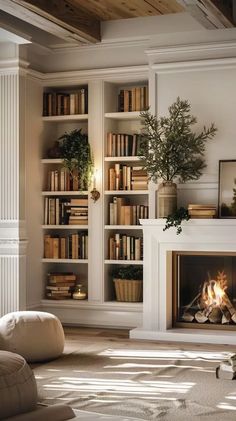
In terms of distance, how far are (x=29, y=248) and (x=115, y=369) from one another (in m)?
2.43

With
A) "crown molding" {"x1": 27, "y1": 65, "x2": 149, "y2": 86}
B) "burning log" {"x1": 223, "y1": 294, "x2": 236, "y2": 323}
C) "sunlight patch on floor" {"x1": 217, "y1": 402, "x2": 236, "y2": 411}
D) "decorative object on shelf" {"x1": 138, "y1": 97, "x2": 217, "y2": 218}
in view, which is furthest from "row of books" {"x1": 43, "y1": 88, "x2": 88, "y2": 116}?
"sunlight patch on floor" {"x1": 217, "y1": 402, "x2": 236, "y2": 411}

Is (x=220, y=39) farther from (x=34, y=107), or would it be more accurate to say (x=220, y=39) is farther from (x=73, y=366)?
(x=73, y=366)

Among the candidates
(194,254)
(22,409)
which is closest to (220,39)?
(194,254)

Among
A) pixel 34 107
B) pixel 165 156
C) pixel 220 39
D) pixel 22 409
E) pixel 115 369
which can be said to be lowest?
pixel 115 369

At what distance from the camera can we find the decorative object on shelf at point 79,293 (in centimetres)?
751

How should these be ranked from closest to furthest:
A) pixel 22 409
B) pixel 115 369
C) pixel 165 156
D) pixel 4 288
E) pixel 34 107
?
pixel 22 409
pixel 115 369
pixel 165 156
pixel 4 288
pixel 34 107

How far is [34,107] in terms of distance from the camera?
7496mm

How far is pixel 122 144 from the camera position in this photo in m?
7.39

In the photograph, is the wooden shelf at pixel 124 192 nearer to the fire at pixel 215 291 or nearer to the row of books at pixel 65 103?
the row of books at pixel 65 103

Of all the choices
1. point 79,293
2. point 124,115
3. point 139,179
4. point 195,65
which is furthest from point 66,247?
point 195,65

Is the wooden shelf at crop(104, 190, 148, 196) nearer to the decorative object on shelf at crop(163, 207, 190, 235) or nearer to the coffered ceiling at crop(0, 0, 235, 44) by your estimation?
the decorative object on shelf at crop(163, 207, 190, 235)

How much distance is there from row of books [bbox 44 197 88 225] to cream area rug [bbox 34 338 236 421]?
166 cm

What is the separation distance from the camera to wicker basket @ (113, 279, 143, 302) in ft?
23.6

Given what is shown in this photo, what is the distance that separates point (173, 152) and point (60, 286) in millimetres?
1978
